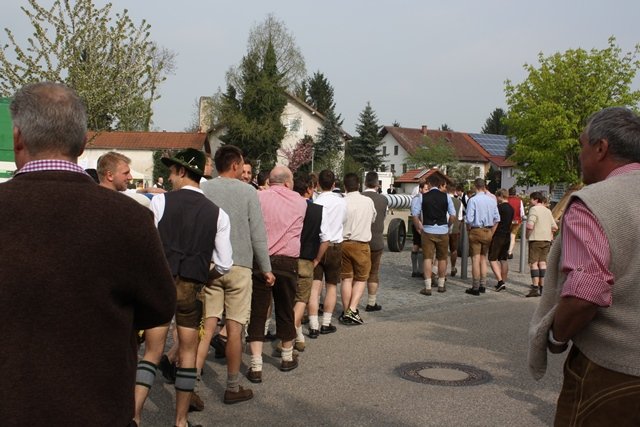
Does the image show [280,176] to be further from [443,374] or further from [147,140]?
[147,140]

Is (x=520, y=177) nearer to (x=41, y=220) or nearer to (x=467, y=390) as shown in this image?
(x=467, y=390)

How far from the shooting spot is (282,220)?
6.78 m

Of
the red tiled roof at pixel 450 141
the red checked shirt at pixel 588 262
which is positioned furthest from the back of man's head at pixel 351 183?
the red tiled roof at pixel 450 141

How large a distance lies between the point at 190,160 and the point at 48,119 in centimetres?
296

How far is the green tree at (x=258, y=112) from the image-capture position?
55812 mm

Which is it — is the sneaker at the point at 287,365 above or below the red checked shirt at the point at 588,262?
below

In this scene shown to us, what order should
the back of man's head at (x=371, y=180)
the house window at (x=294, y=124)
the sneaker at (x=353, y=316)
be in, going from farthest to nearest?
the house window at (x=294, y=124)
the back of man's head at (x=371, y=180)
the sneaker at (x=353, y=316)

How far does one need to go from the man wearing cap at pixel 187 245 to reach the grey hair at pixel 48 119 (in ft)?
8.85

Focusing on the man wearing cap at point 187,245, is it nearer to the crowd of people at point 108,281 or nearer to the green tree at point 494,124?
the crowd of people at point 108,281

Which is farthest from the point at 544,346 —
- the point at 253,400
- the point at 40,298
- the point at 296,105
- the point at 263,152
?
the point at 296,105

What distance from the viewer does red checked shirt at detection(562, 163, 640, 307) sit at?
254cm

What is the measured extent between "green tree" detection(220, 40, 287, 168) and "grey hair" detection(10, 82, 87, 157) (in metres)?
53.5

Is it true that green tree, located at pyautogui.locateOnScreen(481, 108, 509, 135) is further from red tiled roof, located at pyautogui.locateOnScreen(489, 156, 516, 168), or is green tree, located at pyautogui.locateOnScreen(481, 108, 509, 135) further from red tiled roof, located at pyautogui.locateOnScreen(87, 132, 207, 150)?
red tiled roof, located at pyautogui.locateOnScreen(87, 132, 207, 150)

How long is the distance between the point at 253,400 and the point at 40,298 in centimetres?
404
